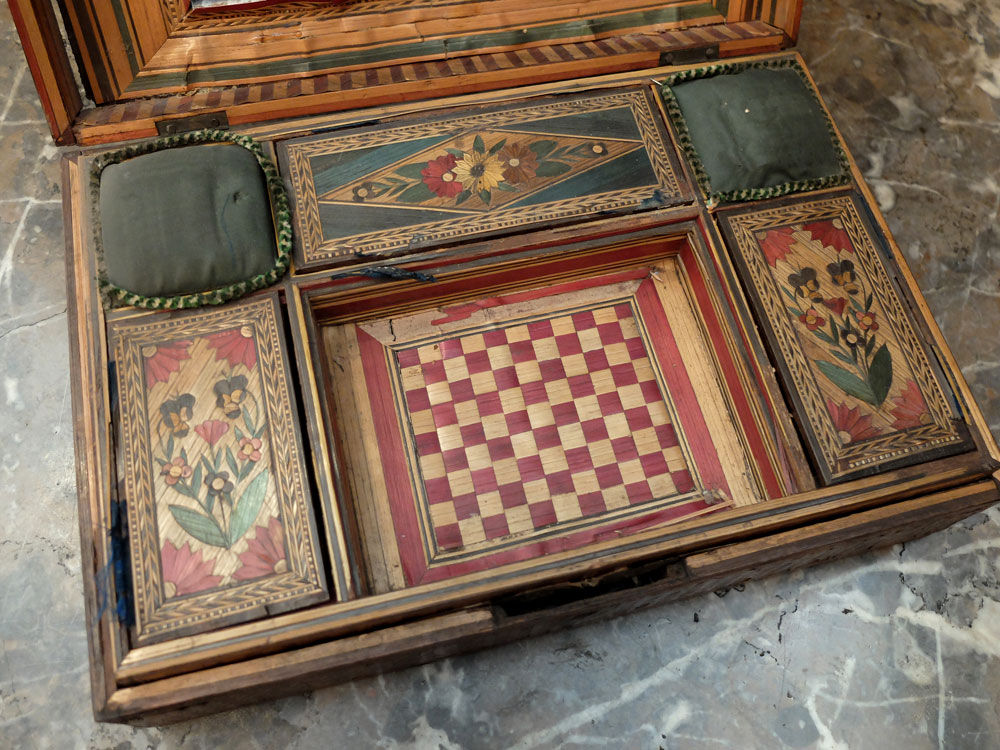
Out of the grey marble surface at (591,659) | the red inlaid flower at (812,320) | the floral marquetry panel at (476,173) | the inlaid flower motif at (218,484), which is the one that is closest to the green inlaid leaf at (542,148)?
the floral marquetry panel at (476,173)

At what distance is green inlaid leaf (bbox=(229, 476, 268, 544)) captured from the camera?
1479 mm

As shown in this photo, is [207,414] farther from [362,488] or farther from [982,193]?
[982,193]

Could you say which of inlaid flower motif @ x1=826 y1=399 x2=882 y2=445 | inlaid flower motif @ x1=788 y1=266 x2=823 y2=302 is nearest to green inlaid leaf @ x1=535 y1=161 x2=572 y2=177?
inlaid flower motif @ x1=788 y1=266 x2=823 y2=302

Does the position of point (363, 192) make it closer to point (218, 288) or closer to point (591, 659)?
point (218, 288)

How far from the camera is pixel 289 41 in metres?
1.96

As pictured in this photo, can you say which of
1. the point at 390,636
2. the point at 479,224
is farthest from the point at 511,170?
the point at 390,636

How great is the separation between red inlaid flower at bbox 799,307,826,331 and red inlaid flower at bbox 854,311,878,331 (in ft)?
0.32

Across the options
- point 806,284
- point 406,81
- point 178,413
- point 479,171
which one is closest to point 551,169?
point 479,171

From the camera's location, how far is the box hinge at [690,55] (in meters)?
2.00

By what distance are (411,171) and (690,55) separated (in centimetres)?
89

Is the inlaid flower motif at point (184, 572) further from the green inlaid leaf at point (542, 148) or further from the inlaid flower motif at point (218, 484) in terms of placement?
the green inlaid leaf at point (542, 148)

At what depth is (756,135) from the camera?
73.2 inches

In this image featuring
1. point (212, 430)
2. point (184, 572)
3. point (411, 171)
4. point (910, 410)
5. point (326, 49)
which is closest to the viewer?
point (184, 572)

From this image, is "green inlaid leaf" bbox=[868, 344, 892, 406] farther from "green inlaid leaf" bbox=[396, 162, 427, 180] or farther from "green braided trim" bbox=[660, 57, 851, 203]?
"green inlaid leaf" bbox=[396, 162, 427, 180]
